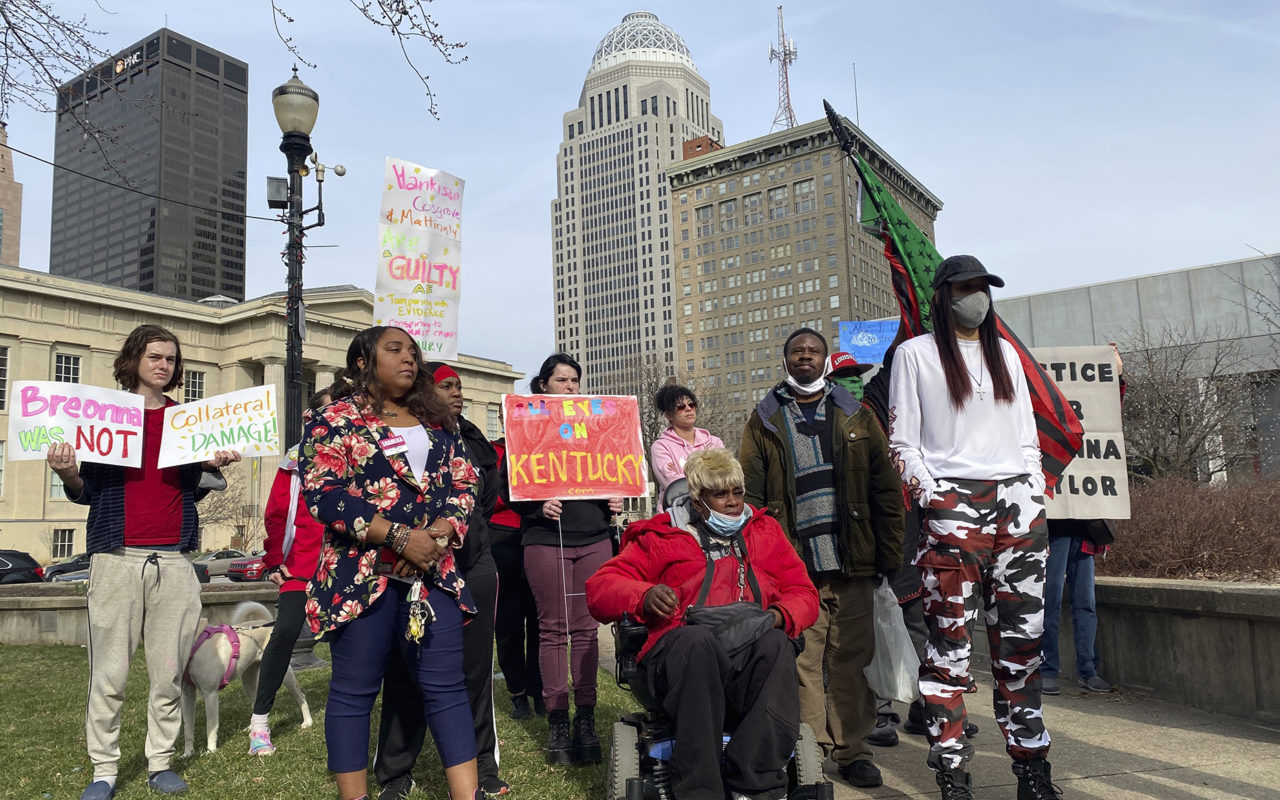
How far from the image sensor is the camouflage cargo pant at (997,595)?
359 cm

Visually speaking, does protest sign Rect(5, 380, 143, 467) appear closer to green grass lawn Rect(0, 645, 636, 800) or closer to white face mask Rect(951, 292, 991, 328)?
green grass lawn Rect(0, 645, 636, 800)

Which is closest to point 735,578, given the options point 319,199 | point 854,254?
point 319,199

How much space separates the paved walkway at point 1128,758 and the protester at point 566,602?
1351 mm

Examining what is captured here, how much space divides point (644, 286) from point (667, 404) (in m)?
172

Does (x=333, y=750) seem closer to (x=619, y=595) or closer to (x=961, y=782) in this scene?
(x=619, y=595)

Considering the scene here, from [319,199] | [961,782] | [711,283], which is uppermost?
[711,283]

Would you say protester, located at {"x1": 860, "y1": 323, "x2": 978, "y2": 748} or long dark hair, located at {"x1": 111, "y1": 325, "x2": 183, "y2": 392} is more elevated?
long dark hair, located at {"x1": 111, "y1": 325, "x2": 183, "y2": 392}

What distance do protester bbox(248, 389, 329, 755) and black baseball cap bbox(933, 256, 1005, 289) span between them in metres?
3.43

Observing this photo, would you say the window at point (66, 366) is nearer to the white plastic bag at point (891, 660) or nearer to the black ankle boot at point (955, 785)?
the white plastic bag at point (891, 660)

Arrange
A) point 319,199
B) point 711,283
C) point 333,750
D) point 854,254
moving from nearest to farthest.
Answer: point 333,750
point 319,199
point 854,254
point 711,283

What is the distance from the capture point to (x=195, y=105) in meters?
6.75

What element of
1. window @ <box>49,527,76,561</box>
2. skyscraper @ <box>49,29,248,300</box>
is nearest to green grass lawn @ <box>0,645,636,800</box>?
skyscraper @ <box>49,29,248,300</box>

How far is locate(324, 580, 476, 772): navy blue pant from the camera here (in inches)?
130

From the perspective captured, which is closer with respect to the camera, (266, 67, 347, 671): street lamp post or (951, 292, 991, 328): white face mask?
(951, 292, 991, 328): white face mask
